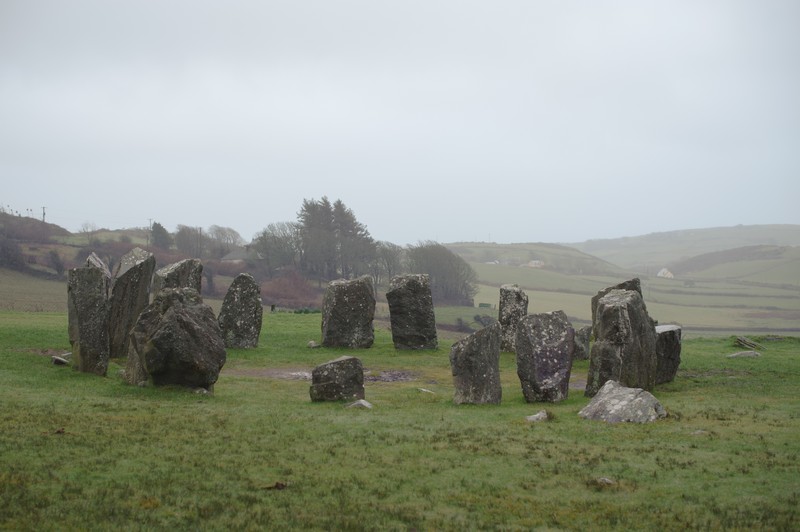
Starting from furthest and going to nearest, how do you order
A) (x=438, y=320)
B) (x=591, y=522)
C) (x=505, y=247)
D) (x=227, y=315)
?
(x=505, y=247), (x=438, y=320), (x=227, y=315), (x=591, y=522)

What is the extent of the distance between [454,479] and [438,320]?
199 feet

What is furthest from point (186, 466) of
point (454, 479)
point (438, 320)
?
point (438, 320)

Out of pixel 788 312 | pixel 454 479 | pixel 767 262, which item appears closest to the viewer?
pixel 454 479

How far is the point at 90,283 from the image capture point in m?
22.8

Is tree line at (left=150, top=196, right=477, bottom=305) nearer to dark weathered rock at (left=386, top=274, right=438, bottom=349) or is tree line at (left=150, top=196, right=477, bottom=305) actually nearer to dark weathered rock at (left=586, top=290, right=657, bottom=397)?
dark weathered rock at (left=386, top=274, right=438, bottom=349)

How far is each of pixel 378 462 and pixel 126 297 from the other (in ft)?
51.2

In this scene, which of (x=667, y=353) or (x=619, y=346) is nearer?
(x=619, y=346)

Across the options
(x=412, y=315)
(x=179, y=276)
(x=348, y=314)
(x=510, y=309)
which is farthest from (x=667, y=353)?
(x=179, y=276)

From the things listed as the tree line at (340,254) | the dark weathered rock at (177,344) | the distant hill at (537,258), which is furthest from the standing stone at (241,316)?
the distant hill at (537,258)

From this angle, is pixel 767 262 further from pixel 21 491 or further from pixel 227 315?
pixel 21 491

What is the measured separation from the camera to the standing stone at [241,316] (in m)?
31.7

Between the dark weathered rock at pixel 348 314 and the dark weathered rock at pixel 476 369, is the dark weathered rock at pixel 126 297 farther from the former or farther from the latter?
the dark weathered rock at pixel 476 369

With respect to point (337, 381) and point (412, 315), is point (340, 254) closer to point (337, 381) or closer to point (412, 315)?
point (412, 315)

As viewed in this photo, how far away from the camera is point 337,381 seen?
19906mm
